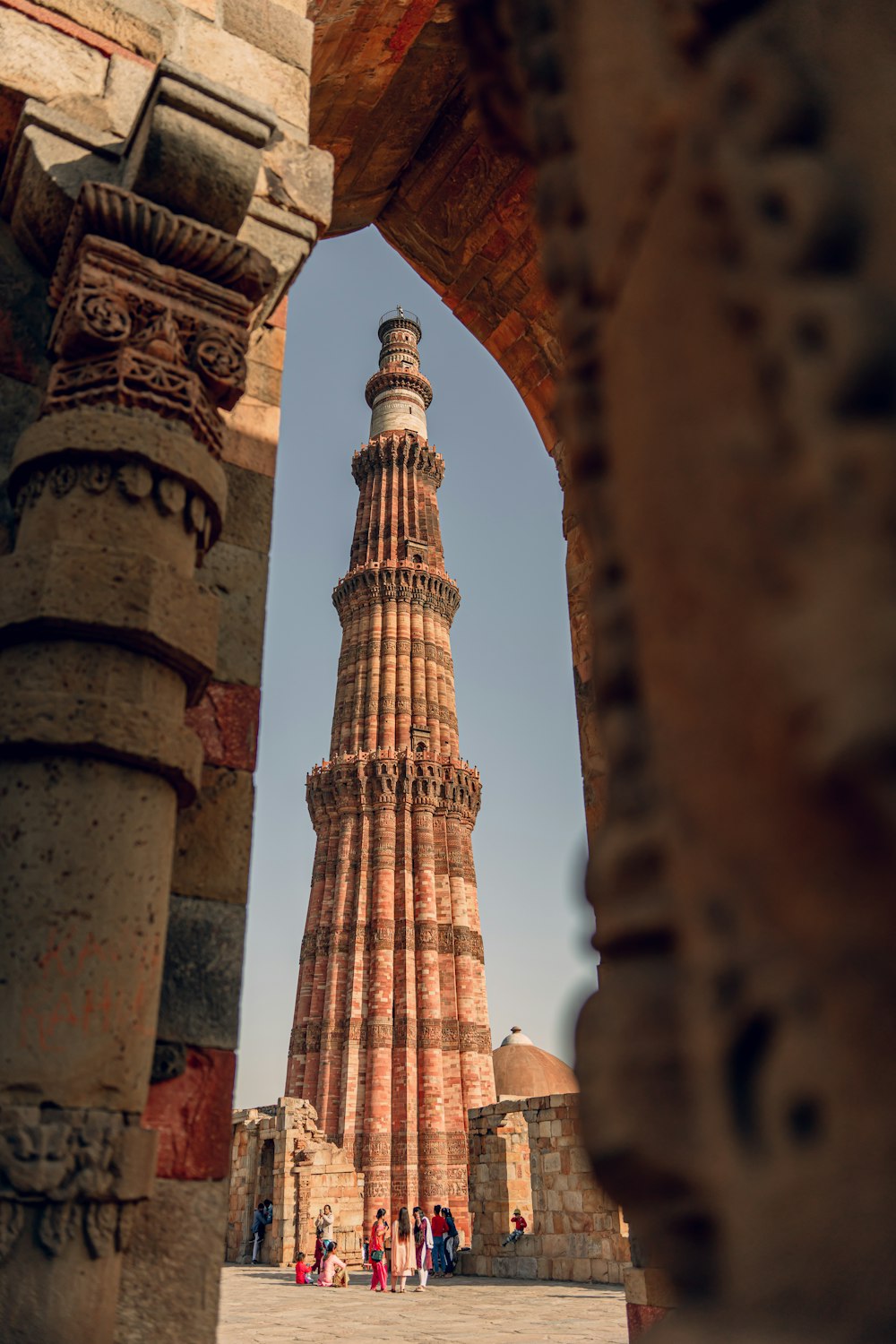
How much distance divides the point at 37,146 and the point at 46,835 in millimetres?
1656

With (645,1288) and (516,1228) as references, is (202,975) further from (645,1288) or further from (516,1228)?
(516,1228)

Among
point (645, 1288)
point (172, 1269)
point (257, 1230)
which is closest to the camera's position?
point (172, 1269)

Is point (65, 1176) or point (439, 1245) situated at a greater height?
point (65, 1176)

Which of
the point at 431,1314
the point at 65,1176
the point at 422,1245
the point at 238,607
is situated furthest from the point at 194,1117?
the point at 422,1245

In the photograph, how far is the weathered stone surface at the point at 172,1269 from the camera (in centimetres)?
173

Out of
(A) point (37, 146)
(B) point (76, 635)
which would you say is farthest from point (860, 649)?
(A) point (37, 146)

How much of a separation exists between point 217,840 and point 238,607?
0.57 metres

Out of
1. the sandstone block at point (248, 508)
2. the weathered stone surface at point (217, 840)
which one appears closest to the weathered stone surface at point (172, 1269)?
the weathered stone surface at point (217, 840)

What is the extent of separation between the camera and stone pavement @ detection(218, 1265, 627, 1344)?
6848 millimetres

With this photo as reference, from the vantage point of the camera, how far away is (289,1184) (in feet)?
49.0

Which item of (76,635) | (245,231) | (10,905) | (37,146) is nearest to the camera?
(10,905)

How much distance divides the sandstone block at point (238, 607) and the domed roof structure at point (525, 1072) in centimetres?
2073

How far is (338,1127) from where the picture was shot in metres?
20.0

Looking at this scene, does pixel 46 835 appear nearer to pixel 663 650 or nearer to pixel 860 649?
pixel 663 650
